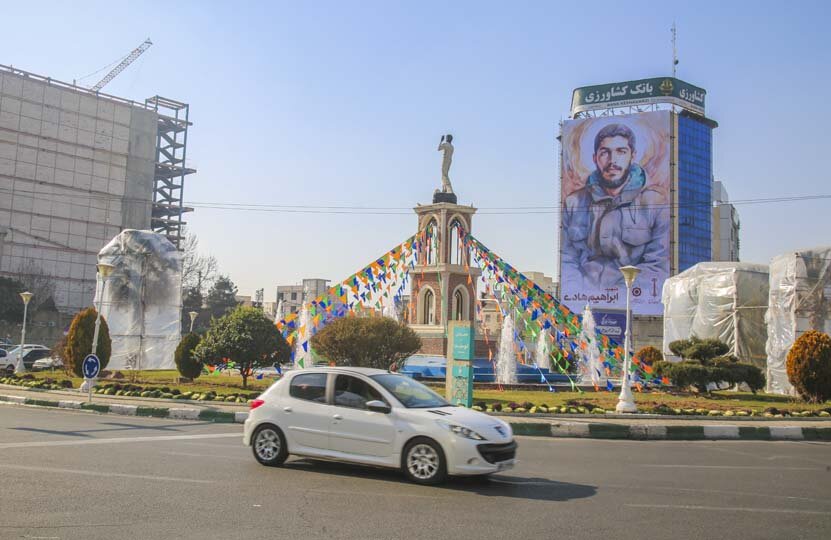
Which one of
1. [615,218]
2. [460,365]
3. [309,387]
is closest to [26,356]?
[460,365]

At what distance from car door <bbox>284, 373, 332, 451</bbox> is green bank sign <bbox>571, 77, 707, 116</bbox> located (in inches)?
3037

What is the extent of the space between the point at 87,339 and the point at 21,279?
140 feet

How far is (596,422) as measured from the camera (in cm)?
1634

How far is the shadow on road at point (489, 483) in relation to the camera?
8441 mm

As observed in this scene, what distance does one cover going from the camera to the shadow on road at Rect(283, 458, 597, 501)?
8.44 m

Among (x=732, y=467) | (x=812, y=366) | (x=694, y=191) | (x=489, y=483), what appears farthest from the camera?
(x=694, y=191)

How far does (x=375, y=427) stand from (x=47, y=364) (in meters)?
30.7

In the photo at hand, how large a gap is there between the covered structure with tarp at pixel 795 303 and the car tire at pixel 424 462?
22.6m

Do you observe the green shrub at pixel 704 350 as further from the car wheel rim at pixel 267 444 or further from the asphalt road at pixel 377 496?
the car wheel rim at pixel 267 444

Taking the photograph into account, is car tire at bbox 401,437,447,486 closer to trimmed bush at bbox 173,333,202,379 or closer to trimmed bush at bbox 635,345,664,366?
trimmed bush at bbox 173,333,202,379

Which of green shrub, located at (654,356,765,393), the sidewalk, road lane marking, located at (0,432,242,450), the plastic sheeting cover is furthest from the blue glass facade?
road lane marking, located at (0,432,242,450)

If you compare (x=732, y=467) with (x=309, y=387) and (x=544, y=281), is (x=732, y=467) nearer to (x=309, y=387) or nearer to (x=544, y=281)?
(x=309, y=387)

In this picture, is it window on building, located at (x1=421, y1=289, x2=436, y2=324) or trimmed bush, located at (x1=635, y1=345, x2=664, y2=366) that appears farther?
window on building, located at (x1=421, y1=289, x2=436, y2=324)

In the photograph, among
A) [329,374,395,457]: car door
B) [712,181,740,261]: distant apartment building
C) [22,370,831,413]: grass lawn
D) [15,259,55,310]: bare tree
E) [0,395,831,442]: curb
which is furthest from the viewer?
[712,181,740,261]: distant apartment building
